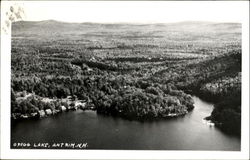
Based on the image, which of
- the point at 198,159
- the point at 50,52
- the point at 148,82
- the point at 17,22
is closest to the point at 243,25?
the point at 148,82

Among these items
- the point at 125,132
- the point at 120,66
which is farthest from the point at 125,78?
the point at 125,132

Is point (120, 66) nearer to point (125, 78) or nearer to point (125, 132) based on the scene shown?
point (125, 78)

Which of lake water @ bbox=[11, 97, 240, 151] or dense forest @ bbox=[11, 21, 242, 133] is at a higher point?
dense forest @ bbox=[11, 21, 242, 133]

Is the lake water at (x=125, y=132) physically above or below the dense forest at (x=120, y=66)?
below

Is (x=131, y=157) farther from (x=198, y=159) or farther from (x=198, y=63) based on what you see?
(x=198, y=63)
